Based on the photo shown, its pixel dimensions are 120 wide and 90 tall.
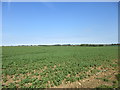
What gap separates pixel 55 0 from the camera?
10.0 feet

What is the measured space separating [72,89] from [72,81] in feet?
2.34

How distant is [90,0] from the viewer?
124 inches

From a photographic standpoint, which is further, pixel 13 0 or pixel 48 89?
pixel 48 89

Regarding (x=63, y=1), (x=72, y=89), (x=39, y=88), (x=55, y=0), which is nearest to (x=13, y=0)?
(x=55, y=0)

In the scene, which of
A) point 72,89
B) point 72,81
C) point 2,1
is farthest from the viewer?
point 72,81

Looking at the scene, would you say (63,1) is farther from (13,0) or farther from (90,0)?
(13,0)

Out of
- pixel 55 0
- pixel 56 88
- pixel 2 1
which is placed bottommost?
pixel 56 88

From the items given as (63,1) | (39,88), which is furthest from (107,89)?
(63,1)

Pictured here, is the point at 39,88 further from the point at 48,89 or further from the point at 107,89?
the point at 107,89

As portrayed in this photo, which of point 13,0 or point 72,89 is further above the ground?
point 13,0

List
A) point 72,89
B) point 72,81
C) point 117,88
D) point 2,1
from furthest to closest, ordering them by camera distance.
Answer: point 72,81
point 72,89
point 117,88
point 2,1

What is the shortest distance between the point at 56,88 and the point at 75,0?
3754 mm

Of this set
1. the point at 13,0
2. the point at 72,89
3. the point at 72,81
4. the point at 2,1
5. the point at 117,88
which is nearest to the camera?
the point at 2,1

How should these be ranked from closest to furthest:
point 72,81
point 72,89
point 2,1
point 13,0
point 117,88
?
point 2,1 → point 13,0 → point 117,88 → point 72,89 → point 72,81
